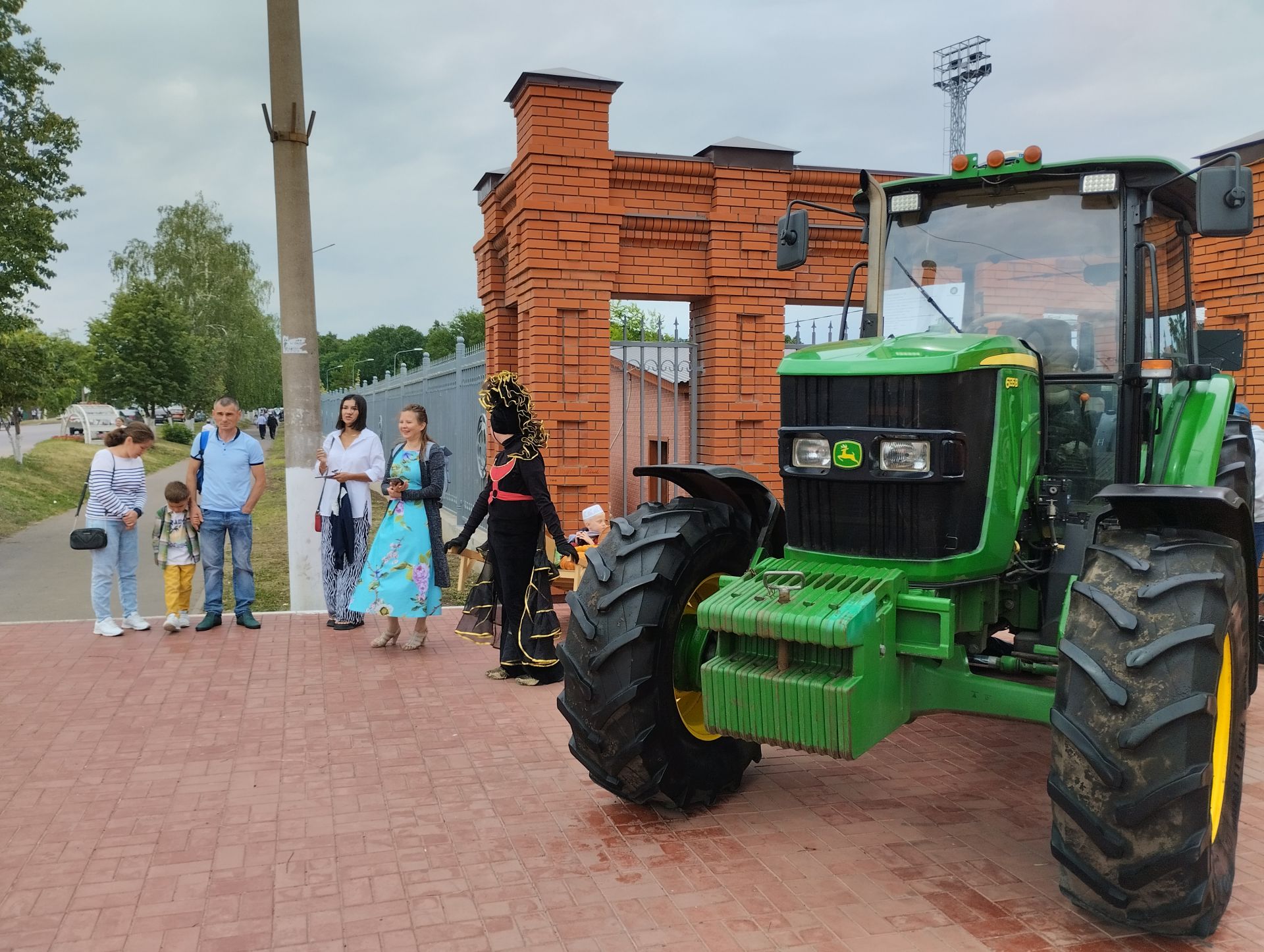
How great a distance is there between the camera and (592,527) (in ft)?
25.6

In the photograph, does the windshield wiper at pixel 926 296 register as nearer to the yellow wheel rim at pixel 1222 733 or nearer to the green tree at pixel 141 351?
the yellow wheel rim at pixel 1222 733

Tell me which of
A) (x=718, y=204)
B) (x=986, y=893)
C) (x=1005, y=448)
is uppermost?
(x=718, y=204)

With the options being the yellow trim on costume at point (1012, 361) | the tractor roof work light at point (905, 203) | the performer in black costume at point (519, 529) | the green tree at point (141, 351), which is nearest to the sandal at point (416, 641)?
the performer in black costume at point (519, 529)

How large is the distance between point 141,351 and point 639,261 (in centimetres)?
3652

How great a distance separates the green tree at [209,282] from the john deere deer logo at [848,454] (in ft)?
154

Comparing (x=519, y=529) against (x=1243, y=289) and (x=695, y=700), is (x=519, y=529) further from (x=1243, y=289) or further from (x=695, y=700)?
(x=1243, y=289)

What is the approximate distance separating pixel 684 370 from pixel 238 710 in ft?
17.1

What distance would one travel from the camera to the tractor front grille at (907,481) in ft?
12.4

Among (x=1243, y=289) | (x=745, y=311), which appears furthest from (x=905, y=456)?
(x=1243, y=289)

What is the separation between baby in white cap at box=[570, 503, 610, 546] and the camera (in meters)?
7.80

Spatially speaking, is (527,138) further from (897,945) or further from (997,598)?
(897,945)

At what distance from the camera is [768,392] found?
29.6 ft

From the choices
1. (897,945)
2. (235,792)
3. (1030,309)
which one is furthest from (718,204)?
(897,945)

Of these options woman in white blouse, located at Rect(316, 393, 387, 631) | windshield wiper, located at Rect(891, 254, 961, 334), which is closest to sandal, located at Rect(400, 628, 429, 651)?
woman in white blouse, located at Rect(316, 393, 387, 631)
